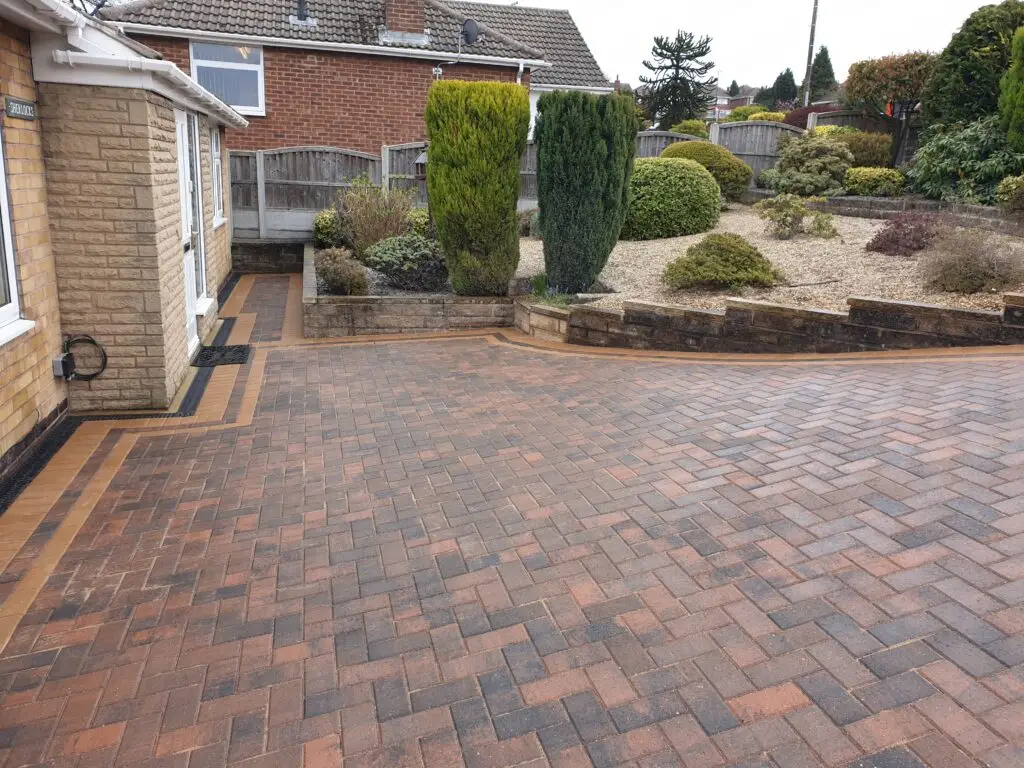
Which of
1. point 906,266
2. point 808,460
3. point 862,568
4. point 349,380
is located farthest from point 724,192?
point 862,568

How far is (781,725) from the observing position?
96.5 inches

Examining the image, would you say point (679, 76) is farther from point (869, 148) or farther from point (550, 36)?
point (869, 148)

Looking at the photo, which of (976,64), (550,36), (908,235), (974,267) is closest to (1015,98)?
(976,64)

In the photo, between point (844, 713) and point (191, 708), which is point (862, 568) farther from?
point (191, 708)

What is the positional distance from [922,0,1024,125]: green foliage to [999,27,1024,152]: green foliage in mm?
1121

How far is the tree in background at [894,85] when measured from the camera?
54.9ft

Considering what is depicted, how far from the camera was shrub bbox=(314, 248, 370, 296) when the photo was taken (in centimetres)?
938

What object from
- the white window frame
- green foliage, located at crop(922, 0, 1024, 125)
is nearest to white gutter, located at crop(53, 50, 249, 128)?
the white window frame

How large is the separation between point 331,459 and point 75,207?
282 centimetres

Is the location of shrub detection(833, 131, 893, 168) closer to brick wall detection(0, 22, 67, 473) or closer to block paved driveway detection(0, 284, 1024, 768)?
block paved driveway detection(0, 284, 1024, 768)

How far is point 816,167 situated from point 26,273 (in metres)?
14.8

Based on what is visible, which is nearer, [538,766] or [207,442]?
[538,766]

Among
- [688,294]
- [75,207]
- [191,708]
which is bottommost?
[191,708]

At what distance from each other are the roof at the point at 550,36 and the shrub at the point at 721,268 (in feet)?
42.1
